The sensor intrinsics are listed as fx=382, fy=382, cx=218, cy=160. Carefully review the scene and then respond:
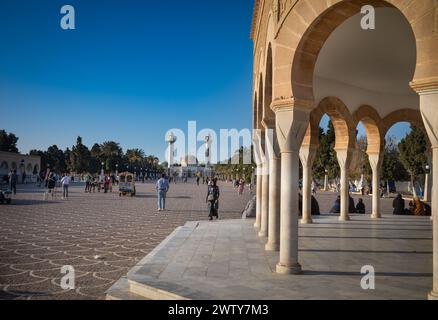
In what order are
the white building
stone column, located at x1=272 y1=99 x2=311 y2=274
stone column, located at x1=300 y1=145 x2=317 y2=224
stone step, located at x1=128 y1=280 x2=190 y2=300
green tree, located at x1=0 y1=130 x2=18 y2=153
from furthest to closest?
1. green tree, located at x1=0 y1=130 x2=18 y2=153
2. the white building
3. stone column, located at x1=300 y1=145 x2=317 y2=224
4. stone column, located at x1=272 y1=99 x2=311 y2=274
5. stone step, located at x1=128 y1=280 x2=190 y2=300

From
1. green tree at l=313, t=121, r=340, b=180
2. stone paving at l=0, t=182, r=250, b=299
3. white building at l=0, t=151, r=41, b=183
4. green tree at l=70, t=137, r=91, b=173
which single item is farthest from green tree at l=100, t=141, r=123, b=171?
stone paving at l=0, t=182, r=250, b=299

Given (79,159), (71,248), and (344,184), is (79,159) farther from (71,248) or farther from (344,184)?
(71,248)

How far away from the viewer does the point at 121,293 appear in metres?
5.12

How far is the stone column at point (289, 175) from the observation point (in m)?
6.27

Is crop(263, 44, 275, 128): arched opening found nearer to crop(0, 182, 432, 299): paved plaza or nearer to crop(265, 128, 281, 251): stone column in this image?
crop(265, 128, 281, 251): stone column

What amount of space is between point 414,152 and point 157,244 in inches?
1284

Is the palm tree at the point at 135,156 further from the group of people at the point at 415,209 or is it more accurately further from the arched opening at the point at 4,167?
the group of people at the point at 415,209

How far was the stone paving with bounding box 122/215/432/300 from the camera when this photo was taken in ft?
16.7

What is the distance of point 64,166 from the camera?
87.6 metres

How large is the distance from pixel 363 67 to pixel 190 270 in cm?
873

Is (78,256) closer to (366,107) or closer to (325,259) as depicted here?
(325,259)

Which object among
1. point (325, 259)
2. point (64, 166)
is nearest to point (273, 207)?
point (325, 259)

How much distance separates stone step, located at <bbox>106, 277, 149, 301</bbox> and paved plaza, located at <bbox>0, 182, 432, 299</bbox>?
17 centimetres

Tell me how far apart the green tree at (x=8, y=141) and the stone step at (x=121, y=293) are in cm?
8423
